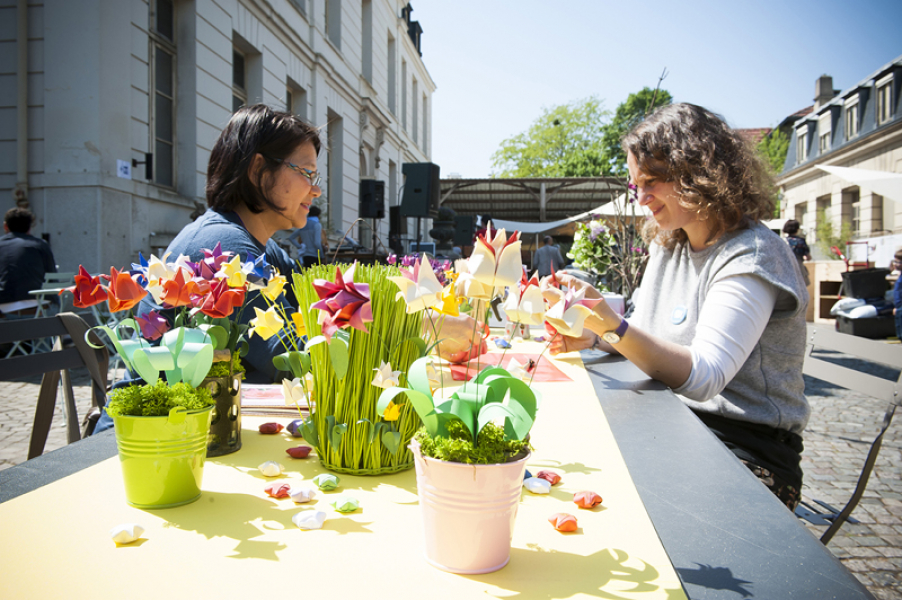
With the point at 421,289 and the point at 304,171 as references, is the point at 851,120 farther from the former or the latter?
the point at 421,289

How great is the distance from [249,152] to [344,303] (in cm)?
145

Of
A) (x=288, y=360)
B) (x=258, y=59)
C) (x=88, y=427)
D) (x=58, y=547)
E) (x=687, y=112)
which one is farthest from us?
(x=258, y=59)

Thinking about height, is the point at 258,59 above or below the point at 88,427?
above

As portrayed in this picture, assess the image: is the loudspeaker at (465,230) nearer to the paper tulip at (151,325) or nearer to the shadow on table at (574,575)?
the paper tulip at (151,325)

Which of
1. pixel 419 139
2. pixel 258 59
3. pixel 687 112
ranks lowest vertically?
pixel 687 112

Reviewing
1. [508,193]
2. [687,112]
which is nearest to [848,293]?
[687,112]

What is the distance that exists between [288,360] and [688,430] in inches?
30.7

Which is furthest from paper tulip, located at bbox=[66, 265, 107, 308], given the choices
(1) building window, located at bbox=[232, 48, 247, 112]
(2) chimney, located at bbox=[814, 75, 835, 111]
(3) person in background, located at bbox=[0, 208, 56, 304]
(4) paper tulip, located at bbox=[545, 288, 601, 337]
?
(2) chimney, located at bbox=[814, 75, 835, 111]

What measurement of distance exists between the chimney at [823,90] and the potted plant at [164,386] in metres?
31.0

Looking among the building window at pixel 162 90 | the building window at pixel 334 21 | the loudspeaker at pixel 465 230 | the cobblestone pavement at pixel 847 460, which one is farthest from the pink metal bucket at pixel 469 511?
the building window at pixel 334 21

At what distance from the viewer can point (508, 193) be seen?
2616cm

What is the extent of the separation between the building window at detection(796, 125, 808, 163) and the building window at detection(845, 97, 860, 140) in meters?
3.35

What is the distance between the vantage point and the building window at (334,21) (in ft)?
43.0

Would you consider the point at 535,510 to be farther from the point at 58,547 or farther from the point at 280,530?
the point at 58,547
